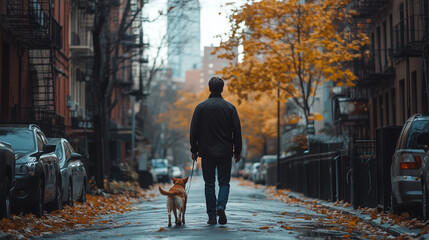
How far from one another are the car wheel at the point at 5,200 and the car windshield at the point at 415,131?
21.2 feet

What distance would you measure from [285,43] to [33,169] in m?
21.6

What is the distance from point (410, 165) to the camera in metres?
14.2

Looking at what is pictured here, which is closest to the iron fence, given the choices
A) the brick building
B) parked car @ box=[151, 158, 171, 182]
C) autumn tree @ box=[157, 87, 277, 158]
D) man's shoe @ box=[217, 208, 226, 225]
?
man's shoe @ box=[217, 208, 226, 225]

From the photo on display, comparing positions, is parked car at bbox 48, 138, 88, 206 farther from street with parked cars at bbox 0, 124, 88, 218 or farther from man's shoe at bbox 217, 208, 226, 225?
man's shoe at bbox 217, 208, 226, 225

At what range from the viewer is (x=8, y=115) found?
2620cm

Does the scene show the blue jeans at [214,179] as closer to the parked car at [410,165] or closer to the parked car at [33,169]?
the parked car at [410,165]

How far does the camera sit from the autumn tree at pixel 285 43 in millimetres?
33688

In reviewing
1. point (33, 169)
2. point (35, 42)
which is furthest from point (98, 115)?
point (33, 169)

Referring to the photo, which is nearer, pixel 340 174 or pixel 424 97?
pixel 340 174

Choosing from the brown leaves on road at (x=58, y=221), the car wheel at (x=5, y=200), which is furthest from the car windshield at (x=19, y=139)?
the car wheel at (x=5, y=200)

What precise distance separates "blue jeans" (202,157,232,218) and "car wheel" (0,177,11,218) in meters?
2.97

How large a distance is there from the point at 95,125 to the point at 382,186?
13443mm

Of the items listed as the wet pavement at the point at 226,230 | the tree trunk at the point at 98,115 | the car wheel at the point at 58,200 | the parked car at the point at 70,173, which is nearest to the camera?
the wet pavement at the point at 226,230

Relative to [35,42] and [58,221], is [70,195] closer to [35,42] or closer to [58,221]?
[58,221]
